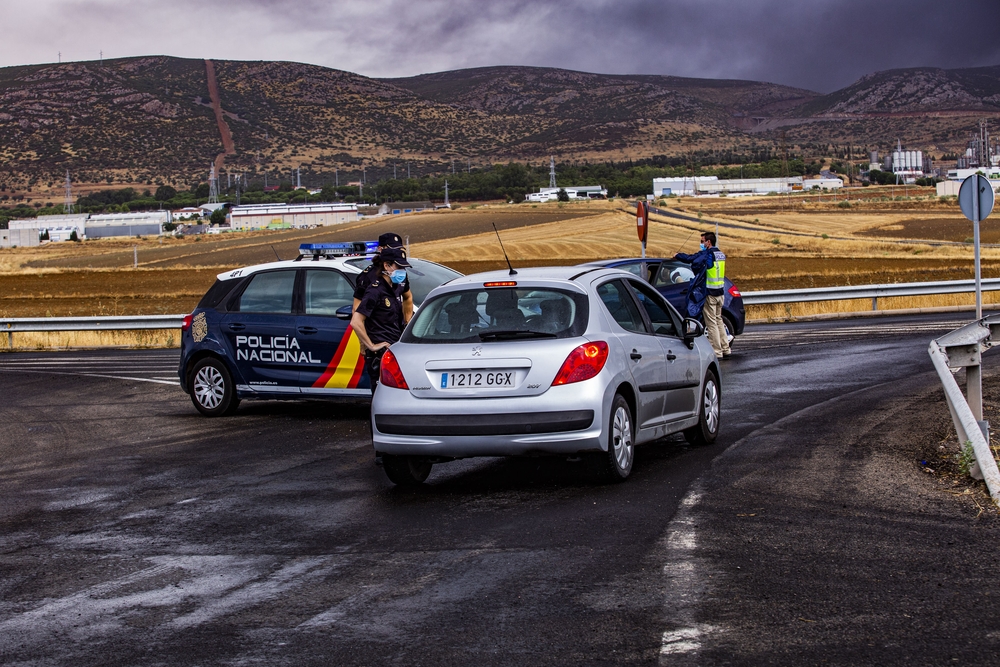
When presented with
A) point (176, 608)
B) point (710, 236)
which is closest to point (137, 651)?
point (176, 608)

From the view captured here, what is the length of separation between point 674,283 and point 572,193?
172 metres

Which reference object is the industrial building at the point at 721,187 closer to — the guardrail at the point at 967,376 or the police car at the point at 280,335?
the police car at the point at 280,335

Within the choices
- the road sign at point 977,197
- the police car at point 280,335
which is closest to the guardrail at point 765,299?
the road sign at point 977,197

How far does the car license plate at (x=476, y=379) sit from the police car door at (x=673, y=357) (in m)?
1.76

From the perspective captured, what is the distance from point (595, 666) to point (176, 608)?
7.24 feet

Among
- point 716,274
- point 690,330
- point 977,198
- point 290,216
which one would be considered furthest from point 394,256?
point 290,216

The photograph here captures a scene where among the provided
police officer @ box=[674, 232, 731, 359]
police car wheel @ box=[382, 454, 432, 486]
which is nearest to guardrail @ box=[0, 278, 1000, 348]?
police officer @ box=[674, 232, 731, 359]

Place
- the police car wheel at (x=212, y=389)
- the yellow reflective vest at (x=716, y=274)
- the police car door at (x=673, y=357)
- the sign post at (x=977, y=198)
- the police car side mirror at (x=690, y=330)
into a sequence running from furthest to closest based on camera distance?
the yellow reflective vest at (x=716, y=274) < the sign post at (x=977, y=198) < the police car wheel at (x=212, y=389) < the police car side mirror at (x=690, y=330) < the police car door at (x=673, y=357)

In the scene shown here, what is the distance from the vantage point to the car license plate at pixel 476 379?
841 cm

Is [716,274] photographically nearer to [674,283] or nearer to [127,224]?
[674,283]

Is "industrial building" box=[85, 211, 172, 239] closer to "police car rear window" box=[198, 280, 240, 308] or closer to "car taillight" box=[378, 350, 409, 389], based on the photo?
"police car rear window" box=[198, 280, 240, 308]

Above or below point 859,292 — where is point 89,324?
above

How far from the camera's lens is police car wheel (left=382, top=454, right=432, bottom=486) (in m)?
8.91

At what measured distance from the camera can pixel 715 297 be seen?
18.0 meters
